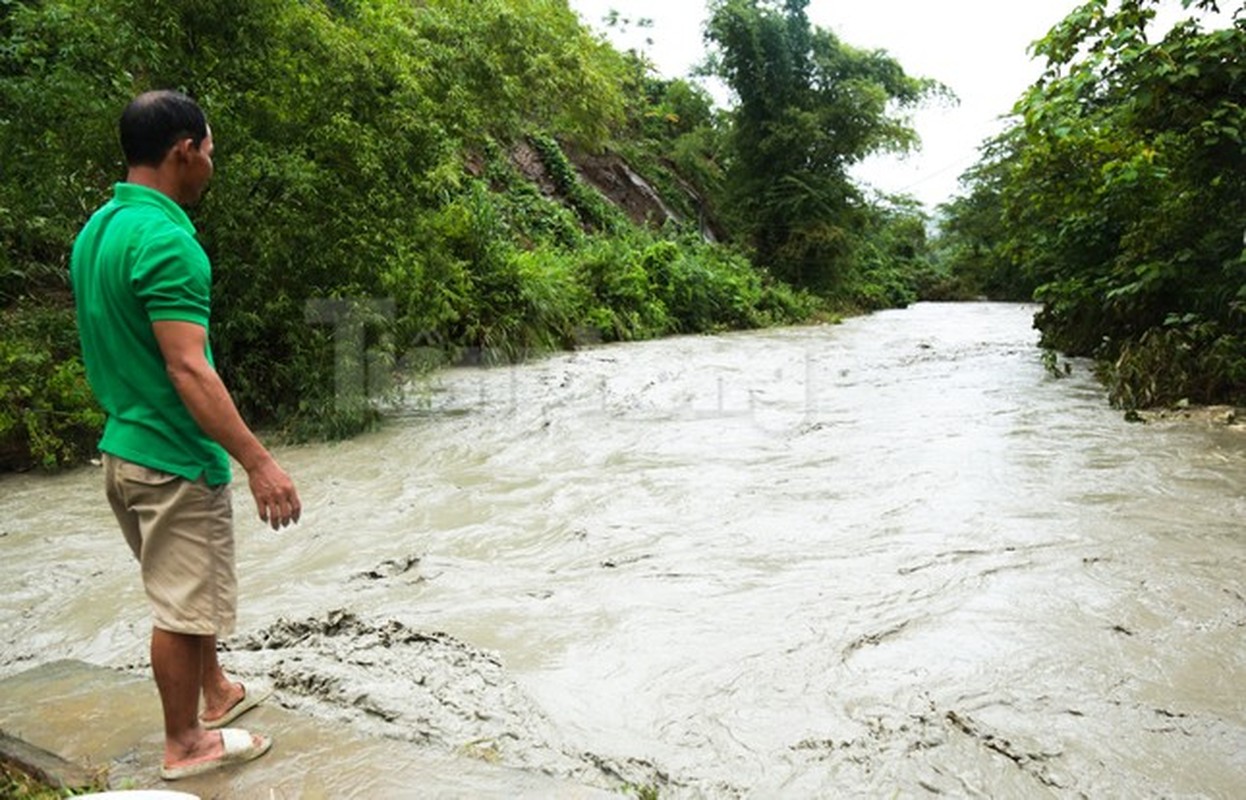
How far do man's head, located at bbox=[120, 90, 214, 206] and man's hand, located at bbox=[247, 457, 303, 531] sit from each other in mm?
672

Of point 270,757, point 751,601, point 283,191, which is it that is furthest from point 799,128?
point 270,757

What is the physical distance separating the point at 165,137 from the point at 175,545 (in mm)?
917

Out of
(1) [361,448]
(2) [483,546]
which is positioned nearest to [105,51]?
(1) [361,448]

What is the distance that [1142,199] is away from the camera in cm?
904

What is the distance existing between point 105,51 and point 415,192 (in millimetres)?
2266

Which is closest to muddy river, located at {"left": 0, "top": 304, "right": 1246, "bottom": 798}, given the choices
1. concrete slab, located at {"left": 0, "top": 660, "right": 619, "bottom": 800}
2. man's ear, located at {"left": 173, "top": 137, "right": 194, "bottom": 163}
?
concrete slab, located at {"left": 0, "top": 660, "right": 619, "bottom": 800}

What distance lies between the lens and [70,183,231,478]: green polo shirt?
185 cm

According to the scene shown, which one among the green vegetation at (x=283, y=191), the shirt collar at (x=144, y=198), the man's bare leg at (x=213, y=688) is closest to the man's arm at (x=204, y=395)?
the shirt collar at (x=144, y=198)

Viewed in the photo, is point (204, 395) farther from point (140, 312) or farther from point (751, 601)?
point (751, 601)

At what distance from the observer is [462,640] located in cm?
312

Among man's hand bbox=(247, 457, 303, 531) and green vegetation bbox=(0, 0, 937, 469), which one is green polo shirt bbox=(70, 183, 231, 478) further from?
green vegetation bbox=(0, 0, 937, 469)

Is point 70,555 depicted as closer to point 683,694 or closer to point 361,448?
point 361,448

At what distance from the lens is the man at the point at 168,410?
6.12ft

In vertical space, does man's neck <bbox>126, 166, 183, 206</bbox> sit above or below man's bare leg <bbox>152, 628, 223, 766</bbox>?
above
